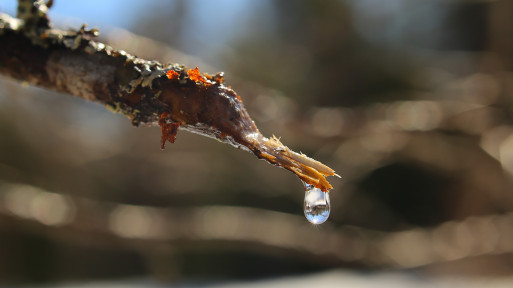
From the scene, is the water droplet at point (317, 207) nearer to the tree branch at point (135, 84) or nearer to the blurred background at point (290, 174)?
the tree branch at point (135, 84)

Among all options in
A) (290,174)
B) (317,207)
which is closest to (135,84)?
(317,207)

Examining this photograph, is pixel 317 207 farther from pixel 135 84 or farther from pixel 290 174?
pixel 290 174

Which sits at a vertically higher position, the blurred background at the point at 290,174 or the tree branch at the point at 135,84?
the blurred background at the point at 290,174

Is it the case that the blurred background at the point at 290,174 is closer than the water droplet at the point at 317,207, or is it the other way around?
the water droplet at the point at 317,207

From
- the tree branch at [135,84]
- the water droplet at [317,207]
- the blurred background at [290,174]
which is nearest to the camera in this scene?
the tree branch at [135,84]

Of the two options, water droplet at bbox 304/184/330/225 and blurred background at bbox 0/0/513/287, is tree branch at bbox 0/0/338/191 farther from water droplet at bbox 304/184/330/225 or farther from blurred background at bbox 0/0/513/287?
blurred background at bbox 0/0/513/287

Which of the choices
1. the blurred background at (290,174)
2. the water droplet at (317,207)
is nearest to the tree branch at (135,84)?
the water droplet at (317,207)

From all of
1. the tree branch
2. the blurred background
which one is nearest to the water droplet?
the tree branch
